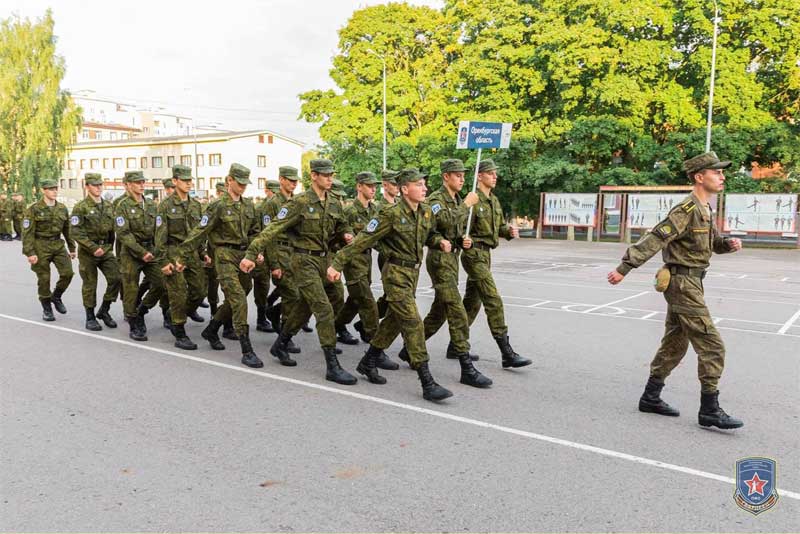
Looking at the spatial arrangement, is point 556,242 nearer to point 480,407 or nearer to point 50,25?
point 480,407

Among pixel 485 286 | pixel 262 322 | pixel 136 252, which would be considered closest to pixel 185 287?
pixel 136 252

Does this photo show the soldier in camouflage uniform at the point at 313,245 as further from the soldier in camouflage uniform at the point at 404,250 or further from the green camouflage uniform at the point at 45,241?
the green camouflage uniform at the point at 45,241

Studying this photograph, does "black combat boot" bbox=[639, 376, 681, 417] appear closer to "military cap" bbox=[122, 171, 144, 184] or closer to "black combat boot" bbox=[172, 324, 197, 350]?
"black combat boot" bbox=[172, 324, 197, 350]

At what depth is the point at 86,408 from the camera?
5.27m

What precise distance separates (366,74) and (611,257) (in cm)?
1834

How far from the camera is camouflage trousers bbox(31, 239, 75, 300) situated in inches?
367

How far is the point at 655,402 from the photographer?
5191mm

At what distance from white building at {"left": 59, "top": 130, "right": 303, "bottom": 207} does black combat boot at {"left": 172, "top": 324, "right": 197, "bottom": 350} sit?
53894 millimetres

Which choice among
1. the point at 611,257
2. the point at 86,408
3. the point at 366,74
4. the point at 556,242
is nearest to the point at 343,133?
the point at 366,74

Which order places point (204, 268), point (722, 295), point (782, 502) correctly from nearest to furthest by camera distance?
point (782, 502), point (204, 268), point (722, 295)

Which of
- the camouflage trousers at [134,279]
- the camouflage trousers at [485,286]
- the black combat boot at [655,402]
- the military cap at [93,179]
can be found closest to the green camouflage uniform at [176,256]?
the camouflage trousers at [134,279]

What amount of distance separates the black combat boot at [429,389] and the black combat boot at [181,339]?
302 centimetres

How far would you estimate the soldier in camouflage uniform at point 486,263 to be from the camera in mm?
6570

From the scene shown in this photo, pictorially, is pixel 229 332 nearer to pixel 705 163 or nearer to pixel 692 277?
pixel 692 277
